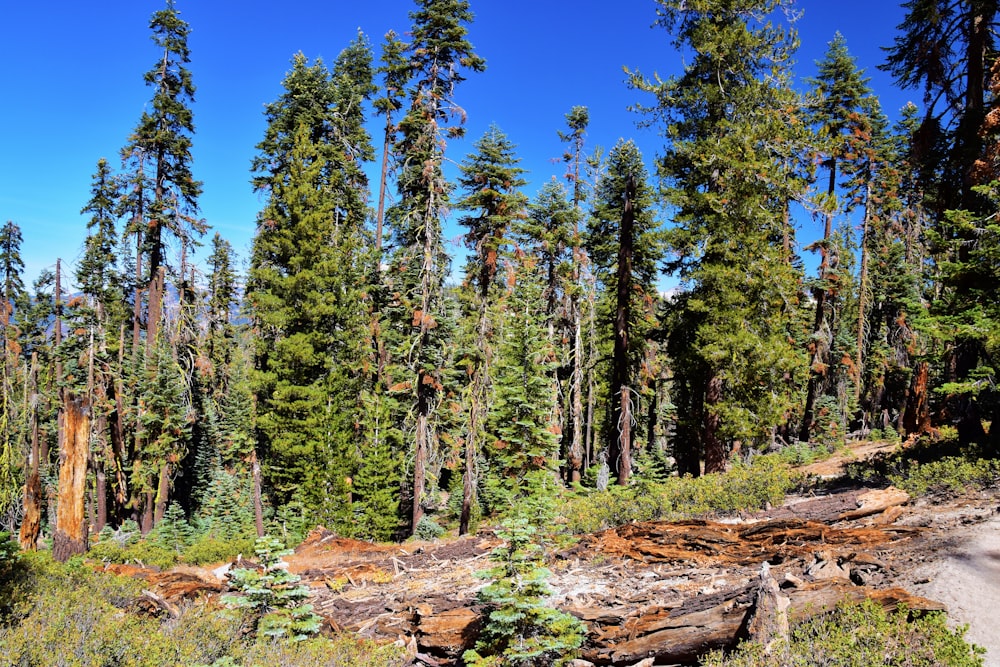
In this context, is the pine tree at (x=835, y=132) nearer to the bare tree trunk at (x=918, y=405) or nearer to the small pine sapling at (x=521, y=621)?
the bare tree trunk at (x=918, y=405)

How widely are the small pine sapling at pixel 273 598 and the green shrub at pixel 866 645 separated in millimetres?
5265

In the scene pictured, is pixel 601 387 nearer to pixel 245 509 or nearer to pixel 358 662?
pixel 245 509

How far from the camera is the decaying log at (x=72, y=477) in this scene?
11570 millimetres

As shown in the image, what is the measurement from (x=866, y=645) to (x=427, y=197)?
18.9 m

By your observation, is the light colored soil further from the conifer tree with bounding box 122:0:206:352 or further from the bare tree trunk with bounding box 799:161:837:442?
the conifer tree with bounding box 122:0:206:352

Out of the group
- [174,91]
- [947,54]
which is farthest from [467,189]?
[174,91]

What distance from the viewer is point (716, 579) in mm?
7508

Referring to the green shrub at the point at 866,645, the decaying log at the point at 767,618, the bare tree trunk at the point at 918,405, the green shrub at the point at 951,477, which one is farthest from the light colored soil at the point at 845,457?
the decaying log at the point at 767,618

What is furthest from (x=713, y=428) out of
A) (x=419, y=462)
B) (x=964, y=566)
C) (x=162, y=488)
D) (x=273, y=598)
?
(x=162, y=488)

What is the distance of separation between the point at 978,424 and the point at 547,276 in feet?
59.7

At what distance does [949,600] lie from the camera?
5.53 meters

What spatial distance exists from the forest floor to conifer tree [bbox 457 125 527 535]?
727 cm

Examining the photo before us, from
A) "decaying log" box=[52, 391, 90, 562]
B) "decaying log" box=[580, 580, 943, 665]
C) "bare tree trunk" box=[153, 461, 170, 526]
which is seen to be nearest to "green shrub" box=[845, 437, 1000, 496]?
"decaying log" box=[580, 580, 943, 665]

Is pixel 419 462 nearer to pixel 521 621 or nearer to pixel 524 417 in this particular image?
pixel 524 417
